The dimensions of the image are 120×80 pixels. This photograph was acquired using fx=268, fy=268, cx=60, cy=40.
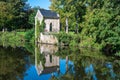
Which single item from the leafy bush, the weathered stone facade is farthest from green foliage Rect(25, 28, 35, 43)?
the weathered stone facade

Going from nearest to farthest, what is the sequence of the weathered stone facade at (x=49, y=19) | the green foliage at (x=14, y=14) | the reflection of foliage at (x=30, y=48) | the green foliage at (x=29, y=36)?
1. the reflection of foliage at (x=30, y=48)
2. the green foliage at (x=29, y=36)
3. the weathered stone facade at (x=49, y=19)
4. the green foliage at (x=14, y=14)

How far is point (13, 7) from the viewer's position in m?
63.8

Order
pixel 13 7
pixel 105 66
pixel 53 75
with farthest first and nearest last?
1. pixel 13 7
2. pixel 105 66
3. pixel 53 75

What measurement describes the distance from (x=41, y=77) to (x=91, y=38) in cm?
1709

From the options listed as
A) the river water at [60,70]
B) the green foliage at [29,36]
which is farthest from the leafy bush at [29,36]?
the river water at [60,70]

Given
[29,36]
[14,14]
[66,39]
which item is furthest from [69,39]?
[14,14]

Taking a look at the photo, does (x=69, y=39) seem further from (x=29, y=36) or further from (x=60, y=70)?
(x=60, y=70)

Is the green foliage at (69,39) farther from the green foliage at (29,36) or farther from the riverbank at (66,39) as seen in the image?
the green foliage at (29,36)

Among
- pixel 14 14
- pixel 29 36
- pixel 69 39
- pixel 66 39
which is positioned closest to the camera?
pixel 69 39

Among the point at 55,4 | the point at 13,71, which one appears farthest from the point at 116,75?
the point at 55,4

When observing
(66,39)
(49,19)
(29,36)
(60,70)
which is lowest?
(60,70)

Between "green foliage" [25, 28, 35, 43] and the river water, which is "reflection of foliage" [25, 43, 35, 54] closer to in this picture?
"green foliage" [25, 28, 35, 43]

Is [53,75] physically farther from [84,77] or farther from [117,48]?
[117,48]

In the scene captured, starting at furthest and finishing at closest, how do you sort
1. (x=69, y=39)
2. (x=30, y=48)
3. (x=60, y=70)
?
(x=69, y=39), (x=30, y=48), (x=60, y=70)
